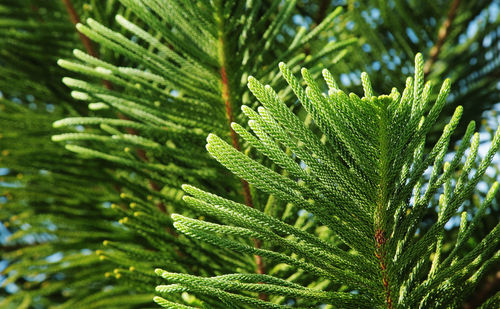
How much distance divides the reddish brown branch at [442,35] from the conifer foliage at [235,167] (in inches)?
0.5

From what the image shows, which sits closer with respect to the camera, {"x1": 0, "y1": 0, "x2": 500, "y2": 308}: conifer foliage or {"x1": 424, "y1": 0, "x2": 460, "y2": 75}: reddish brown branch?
{"x1": 0, "y1": 0, "x2": 500, "y2": 308}: conifer foliage

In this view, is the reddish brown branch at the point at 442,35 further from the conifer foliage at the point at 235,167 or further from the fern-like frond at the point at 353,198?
the fern-like frond at the point at 353,198

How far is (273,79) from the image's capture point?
617mm

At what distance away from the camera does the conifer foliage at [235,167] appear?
38 cm

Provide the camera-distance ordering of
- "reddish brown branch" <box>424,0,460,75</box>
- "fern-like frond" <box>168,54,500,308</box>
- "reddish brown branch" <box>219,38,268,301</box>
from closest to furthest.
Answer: "fern-like frond" <box>168,54,500,308</box> < "reddish brown branch" <box>219,38,268,301</box> < "reddish brown branch" <box>424,0,460,75</box>

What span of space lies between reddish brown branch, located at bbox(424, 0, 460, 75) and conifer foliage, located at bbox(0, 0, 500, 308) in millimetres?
12

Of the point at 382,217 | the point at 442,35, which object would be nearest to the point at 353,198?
the point at 382,217

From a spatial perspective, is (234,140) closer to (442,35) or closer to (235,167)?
(235,167)

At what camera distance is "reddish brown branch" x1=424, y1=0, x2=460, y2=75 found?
95cm

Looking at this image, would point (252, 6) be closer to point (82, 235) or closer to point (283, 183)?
point (283, 183)

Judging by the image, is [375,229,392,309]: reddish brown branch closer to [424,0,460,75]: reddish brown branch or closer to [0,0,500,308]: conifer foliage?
[0,0,500,308]: conifer foliage

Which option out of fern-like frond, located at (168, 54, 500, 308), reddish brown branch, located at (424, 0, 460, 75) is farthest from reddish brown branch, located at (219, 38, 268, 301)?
reddish brown branch, located at (424, 0, 460, 75)

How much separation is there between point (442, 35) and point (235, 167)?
78 centimetres

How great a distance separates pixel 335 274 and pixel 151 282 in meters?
0.25
